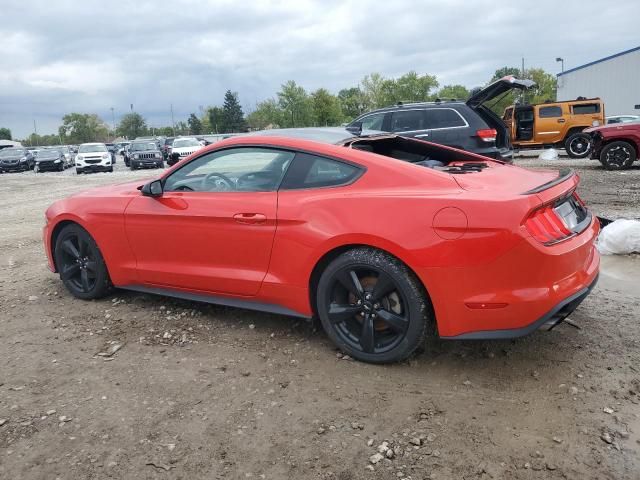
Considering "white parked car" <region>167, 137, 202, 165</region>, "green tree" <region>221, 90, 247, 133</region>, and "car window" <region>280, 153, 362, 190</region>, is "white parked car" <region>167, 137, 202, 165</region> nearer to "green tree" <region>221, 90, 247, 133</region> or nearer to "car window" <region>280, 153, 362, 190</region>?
"car window" <region>280, 153, 362, 190</region>

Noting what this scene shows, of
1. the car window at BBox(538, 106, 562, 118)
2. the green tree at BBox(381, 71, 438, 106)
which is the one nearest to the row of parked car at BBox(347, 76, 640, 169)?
the car window at BBox(538, 106, 562, 118)

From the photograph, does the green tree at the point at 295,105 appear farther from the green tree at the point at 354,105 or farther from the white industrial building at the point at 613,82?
the white industrial building at the point at 613,82

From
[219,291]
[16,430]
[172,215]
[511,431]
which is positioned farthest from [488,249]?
[16,430]

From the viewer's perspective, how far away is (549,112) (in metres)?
19.5

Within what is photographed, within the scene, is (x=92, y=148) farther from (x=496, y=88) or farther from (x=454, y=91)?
(x=454, y=91)

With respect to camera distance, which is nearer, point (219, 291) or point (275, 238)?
point (275, 238)

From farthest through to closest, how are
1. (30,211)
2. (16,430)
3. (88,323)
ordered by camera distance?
1. (30,211)
2. (88,323)
3. (16,430)

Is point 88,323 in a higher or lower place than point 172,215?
lower

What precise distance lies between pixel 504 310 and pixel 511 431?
60 cm

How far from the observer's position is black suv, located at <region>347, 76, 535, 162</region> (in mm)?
9117

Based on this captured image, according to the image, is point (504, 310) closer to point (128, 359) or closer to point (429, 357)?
point (429, 357)

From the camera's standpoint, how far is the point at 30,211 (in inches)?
444

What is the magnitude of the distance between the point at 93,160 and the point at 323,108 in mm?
47365

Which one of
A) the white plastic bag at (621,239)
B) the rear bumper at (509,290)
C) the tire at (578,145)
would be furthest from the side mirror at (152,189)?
the tire at (578,145)
